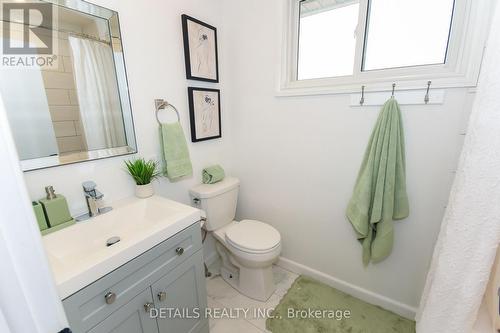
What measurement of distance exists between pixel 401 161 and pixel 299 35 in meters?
1.09

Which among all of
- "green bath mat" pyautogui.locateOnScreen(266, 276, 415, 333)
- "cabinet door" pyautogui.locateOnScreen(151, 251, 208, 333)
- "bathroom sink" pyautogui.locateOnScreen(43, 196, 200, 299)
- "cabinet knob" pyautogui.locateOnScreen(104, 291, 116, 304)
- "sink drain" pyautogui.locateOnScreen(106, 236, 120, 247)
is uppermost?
"bathroom sink" pyautogui.locateOnScreen(43, 196, 200, 299)

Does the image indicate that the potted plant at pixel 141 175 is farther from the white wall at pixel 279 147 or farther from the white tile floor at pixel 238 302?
the white tile floor at pixel 238 302

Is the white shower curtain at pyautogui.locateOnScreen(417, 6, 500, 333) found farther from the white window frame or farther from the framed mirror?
the framed mirror

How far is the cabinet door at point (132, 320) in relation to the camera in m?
0.86

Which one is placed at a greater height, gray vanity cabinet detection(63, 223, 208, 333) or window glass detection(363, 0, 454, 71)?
window glass detection(363, 0, 454, 71)

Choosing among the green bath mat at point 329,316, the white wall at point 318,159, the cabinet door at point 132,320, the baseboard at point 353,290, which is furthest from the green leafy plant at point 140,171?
the baseboard at point 353,290

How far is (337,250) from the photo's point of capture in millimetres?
1695

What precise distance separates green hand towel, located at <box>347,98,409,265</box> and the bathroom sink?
38.7 inches

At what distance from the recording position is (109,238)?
3.73 feet

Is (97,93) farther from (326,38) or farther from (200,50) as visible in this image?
(326,38)

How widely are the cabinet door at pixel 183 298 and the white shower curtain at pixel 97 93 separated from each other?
2.52ft

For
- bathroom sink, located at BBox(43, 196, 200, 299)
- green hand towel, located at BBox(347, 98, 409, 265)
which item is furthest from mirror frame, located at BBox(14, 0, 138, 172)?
green hand towel, located at BBox(347, 98, 409, 265)

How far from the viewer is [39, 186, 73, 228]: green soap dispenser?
98 centimetres

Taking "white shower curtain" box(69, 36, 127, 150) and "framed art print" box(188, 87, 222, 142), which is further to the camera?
"framed art print" box(188, 87, 222, 142)
